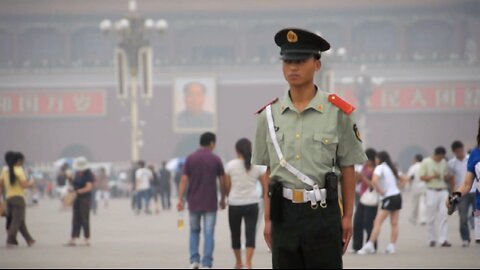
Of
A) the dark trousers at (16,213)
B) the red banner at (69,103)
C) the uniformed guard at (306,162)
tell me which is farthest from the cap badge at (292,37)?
the red banner at (69,103)

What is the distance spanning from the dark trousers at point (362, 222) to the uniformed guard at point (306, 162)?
290 inches

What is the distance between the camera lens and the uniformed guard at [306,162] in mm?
4828

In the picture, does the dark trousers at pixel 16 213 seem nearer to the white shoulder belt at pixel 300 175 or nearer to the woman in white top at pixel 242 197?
the woman in white top at pixel 242 197

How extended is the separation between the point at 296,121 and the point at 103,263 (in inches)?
254

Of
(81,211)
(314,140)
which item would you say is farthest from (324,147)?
(81,211)

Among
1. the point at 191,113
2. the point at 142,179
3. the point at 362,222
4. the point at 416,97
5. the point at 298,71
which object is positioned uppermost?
the point at 416,97

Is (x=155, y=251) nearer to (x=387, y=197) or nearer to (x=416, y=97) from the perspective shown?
(x=387, y=197)

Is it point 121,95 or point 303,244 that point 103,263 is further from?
point 121,95

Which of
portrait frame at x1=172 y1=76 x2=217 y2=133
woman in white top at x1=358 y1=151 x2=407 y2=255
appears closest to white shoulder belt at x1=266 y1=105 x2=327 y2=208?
woman in white top at x1=358 y1=151 x2=407 y2=255

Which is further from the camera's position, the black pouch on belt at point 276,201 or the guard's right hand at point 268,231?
the guard's right hand at point 268,231

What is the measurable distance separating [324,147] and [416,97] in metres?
45.4

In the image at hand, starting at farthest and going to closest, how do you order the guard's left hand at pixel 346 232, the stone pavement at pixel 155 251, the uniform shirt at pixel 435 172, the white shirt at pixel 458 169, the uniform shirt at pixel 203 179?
the white shirt at pixel 458 169 < the uniform shirt at pixel 435 172 < the stone pavement at pixel 155 251 < the uniform shirt at pixel 203 179 < the guard's left hand at pixel 346 232

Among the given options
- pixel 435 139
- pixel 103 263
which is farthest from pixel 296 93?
pixel 435 139

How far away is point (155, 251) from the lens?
1271 cm
